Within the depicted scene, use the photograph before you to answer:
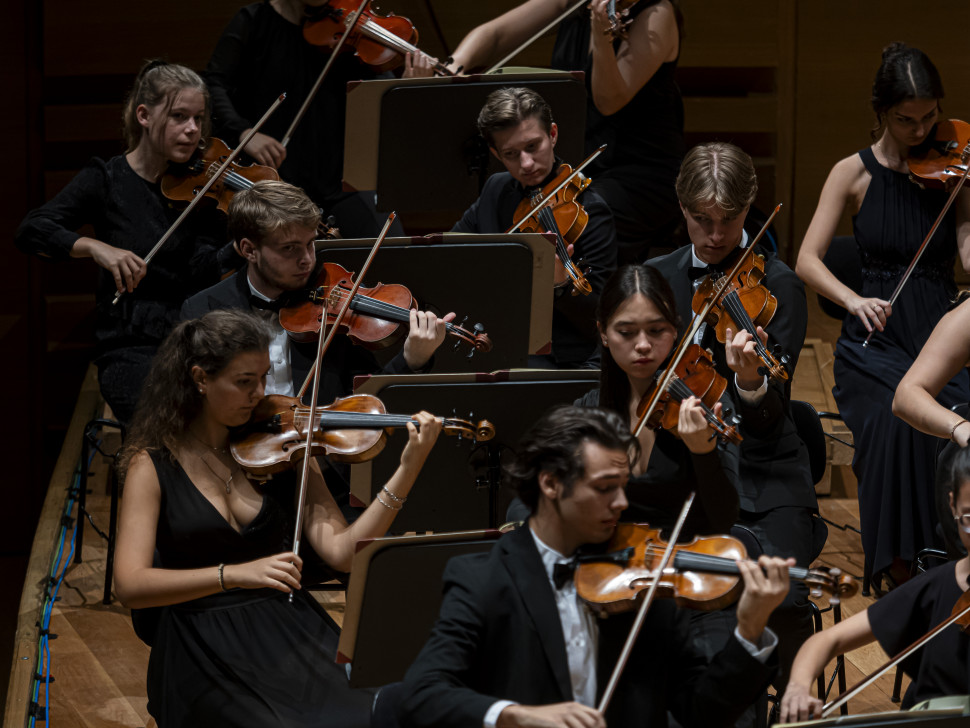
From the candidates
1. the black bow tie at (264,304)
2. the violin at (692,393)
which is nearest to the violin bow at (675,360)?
the violin at (692,393)

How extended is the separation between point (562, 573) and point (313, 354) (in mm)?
976

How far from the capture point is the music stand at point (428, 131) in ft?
8.54

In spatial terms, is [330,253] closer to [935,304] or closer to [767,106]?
[935,304]

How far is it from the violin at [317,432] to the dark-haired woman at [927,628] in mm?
648

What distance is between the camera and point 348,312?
2287 millimetres

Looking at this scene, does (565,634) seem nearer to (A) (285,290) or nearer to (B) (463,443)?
(B) (463,443)

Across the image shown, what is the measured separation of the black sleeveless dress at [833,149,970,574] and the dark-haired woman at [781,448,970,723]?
0.93 metres

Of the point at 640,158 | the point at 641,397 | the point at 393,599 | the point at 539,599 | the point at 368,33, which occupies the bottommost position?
the point at 393,599

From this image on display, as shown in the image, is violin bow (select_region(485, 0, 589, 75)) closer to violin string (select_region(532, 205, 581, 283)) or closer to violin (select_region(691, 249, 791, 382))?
violin string (select_region(532, 205, 581, 283))

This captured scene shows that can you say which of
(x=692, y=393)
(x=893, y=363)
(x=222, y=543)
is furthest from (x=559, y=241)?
(x=222, y=543)

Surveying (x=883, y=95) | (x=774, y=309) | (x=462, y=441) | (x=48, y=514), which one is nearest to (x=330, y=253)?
(x=462, y=441)

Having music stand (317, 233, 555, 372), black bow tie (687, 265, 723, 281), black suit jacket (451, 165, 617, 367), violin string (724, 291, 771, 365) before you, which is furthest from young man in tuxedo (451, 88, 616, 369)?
violin string (724, 291, 771, 365)

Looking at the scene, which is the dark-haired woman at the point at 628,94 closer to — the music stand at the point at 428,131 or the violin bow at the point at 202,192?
the music stand at the point at 428,131

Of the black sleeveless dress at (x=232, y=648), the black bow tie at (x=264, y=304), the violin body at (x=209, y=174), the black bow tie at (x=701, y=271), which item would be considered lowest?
the black sleeveless dress at (x=232, y=648)
